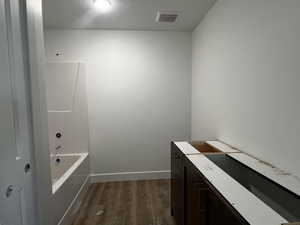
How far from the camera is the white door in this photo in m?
1.04

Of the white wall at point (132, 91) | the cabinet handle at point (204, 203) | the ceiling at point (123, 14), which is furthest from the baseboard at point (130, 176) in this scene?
the ceiling at point (123, 14)

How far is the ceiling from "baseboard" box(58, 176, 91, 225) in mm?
2460

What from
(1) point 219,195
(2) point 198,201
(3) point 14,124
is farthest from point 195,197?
(3) point 14,124

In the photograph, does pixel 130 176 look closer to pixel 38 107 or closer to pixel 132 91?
pixel 132 91

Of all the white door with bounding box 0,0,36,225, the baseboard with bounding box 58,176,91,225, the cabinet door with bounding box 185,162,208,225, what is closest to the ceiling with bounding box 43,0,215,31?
the white door with bounding box 0,0,36,225

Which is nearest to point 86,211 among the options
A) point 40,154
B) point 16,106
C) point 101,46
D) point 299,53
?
point 40,154

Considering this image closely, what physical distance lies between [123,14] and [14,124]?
200 cm

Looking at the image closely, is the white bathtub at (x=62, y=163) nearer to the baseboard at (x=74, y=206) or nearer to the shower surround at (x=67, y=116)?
the shower surround at (x=67, y=116)

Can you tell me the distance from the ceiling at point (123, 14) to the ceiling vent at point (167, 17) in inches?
2.4

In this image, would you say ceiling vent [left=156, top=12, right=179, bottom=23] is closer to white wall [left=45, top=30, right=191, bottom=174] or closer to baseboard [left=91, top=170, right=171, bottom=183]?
white wall [left=45, top=30, right=191, bottom=174]

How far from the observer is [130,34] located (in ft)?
9.77

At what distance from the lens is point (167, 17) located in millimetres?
2535

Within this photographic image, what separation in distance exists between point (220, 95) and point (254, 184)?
3.64ft

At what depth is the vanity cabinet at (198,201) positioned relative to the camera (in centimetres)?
95
